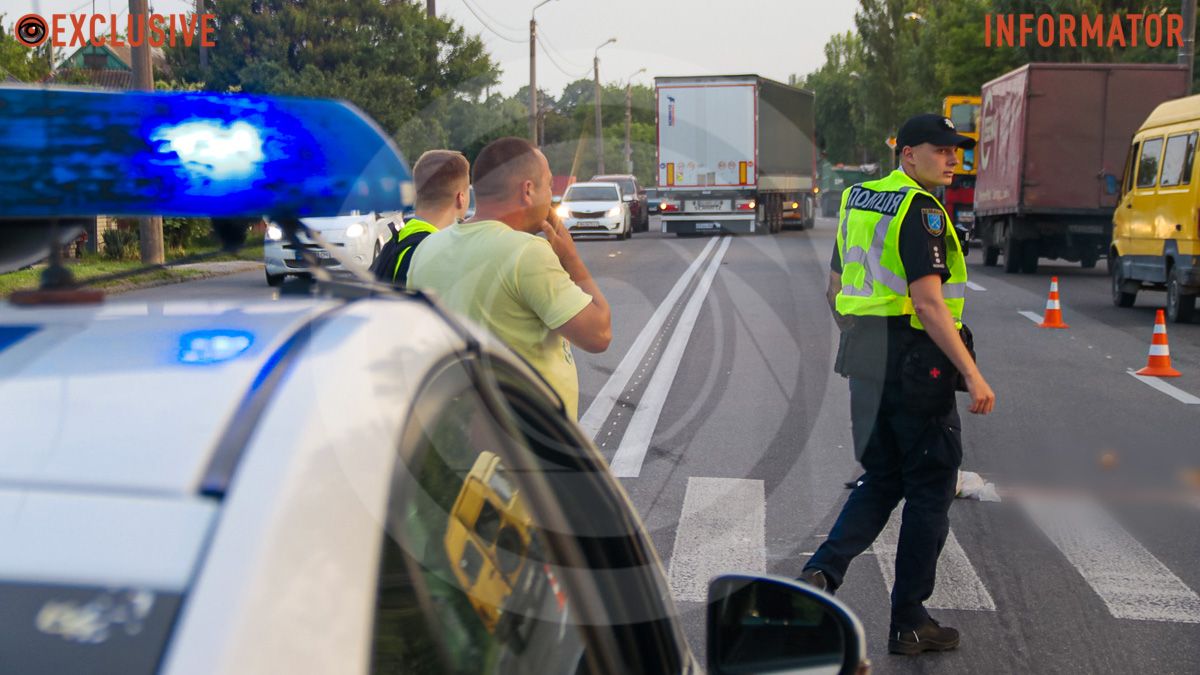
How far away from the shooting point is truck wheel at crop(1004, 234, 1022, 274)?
24016mm

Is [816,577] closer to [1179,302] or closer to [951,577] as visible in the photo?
[951,577]

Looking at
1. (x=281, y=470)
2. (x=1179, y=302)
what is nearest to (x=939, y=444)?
(x=281, y=470)

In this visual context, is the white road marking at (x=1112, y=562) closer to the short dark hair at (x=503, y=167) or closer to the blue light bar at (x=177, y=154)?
the short dark hair at (x=503, y=167)

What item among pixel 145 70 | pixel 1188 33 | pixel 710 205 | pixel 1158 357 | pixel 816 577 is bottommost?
pixel 1158 357

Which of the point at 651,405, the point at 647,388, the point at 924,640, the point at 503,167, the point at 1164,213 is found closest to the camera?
the point at 503,167

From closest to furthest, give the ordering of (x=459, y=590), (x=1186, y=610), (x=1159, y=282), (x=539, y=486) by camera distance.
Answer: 1. (x=459, y=590)
2. (x=539, y=486)
3. (x=1186, y=610)
4. (x=1159, y=282)

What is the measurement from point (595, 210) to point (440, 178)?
99.4ft

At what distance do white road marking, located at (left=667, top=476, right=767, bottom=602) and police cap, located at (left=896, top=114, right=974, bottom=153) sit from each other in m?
1.77

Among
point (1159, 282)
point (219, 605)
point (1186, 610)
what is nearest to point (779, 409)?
point (1186, 610)

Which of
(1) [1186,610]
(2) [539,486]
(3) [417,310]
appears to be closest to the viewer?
(3) [417,310]

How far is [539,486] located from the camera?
72.9 inches

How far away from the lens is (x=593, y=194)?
3641cm

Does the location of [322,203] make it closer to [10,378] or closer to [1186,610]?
[10,378]

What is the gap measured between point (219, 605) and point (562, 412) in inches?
40.3
